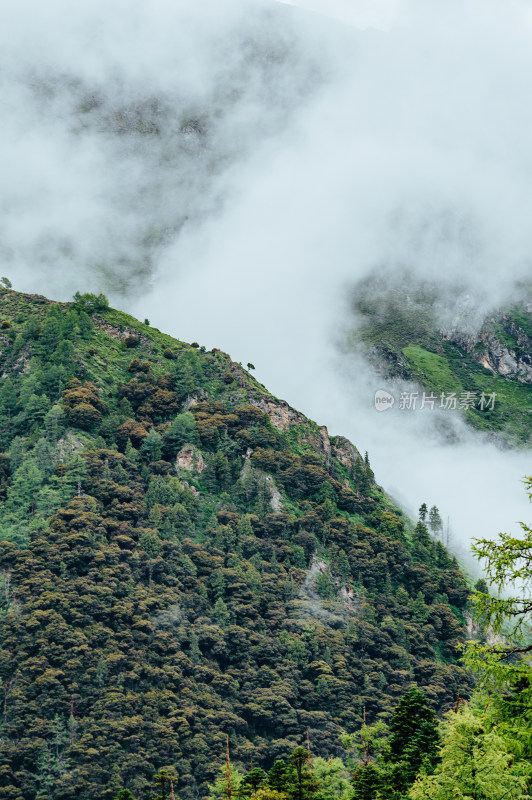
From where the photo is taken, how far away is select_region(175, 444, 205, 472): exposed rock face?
164m

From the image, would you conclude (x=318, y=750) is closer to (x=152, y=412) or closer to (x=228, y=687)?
(x=228, y=687)

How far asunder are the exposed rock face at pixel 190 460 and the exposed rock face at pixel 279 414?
839 inches

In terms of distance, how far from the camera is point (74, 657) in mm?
111250

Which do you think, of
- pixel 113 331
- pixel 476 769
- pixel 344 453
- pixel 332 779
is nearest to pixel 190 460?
pixel 344 453

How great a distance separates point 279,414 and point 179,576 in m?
55.8

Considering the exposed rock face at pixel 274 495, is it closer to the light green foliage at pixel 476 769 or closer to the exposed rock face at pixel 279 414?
the exposed rock face at pixel 279 414

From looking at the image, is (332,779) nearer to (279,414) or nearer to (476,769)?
(476,769)

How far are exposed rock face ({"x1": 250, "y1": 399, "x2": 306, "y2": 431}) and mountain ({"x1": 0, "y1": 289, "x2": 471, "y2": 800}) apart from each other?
21.2 inches

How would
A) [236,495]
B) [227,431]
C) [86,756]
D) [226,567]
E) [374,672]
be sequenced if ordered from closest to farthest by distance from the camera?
1. [86,756]
2. [374,672]
3. [226,567]
4. [236,495]
5. [227,431]

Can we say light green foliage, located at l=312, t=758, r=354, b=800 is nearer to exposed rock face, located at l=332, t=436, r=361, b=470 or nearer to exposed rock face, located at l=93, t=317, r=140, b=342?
exposed rock face, located at l=332, t=436, r=361, b=470

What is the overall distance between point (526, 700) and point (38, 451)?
5291 inches

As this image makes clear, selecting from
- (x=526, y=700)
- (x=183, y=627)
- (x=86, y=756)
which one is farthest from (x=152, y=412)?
(x=526, y=700)

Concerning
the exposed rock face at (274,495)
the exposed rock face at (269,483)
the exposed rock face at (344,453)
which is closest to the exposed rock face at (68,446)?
the exposed rock face at (269,483)

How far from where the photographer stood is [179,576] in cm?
13712
